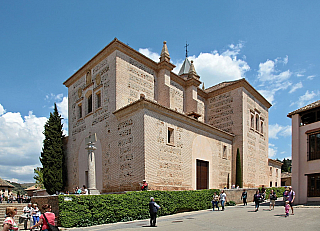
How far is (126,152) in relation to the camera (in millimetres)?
18656

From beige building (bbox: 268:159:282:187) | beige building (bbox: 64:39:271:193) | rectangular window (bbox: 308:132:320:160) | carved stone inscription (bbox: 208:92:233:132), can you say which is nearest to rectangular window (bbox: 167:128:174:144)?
beige building (bbox: 64:39:271:193)

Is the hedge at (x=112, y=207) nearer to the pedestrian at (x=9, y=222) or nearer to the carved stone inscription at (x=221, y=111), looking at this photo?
the pedestrian at (x=9, y=222)

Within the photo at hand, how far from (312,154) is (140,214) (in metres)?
12.8

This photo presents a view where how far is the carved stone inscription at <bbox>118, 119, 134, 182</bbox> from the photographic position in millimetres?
18125

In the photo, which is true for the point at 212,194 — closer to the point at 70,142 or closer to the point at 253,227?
the point at 253,227

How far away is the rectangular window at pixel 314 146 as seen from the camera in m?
18.7

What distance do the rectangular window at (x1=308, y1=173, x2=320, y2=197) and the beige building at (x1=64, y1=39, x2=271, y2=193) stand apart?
7298mm

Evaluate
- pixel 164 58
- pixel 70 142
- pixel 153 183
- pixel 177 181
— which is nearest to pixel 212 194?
pixel 177 181

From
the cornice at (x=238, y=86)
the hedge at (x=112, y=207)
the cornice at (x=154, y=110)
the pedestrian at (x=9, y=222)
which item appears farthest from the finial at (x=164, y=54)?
the pedestrian at (x=9, y=222)

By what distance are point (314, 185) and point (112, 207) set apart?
45.6ft

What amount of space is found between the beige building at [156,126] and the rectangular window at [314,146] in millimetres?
7535

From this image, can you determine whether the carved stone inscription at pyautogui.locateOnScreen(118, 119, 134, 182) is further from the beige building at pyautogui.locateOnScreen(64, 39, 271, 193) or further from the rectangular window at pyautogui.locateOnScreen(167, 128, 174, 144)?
the rectangular window at pyautogui.locateOnScreen(167, 128, 174, 144)

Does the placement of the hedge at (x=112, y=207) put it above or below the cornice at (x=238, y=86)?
below

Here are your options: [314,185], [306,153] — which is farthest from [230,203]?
[306,153]
